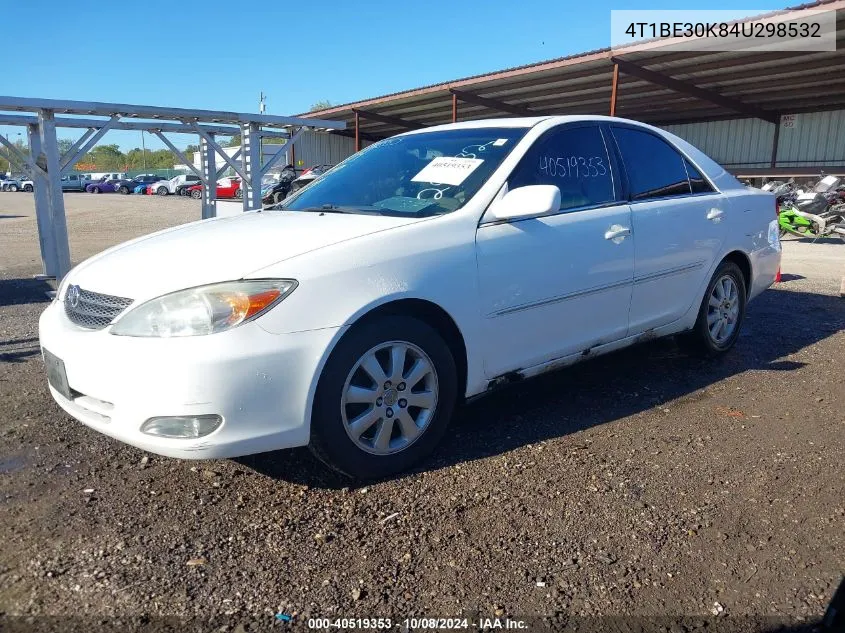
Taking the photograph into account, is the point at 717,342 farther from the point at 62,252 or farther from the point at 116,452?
the point at 62,252

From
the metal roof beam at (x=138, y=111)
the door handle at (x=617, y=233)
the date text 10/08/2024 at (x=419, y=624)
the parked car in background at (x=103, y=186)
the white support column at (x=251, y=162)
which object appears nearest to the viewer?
the date text 10/08/2024 at (x=419, y=624)

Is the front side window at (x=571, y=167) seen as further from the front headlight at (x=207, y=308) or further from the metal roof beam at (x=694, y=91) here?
the metal roof beam at (x=694, y=91)

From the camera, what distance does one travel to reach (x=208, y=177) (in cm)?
1151

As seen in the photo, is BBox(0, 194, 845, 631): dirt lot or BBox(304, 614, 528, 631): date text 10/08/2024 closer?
BBox(304, 614, 528, 631): date text 10/08/2024

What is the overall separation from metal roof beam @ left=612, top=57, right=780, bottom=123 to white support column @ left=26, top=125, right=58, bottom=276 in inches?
426

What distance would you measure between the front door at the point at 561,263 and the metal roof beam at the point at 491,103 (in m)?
15.0

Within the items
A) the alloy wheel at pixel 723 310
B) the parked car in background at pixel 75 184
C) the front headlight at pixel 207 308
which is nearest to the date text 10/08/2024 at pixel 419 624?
the front headlight at pixel 207 308

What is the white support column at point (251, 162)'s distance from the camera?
11.0m

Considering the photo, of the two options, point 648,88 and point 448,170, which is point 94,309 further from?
point 648,88

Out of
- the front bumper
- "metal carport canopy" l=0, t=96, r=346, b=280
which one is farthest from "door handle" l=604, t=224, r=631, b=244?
"metal carport canopy" l=0, t=96, r=346, b=280

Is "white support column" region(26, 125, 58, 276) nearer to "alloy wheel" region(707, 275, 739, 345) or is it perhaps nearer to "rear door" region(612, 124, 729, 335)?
"rear door" region(612, 124, 729, 335)

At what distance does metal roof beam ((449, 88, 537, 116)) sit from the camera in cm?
1889

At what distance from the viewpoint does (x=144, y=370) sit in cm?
257

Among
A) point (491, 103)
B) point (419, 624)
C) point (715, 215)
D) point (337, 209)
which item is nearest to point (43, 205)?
point (337, 209)
